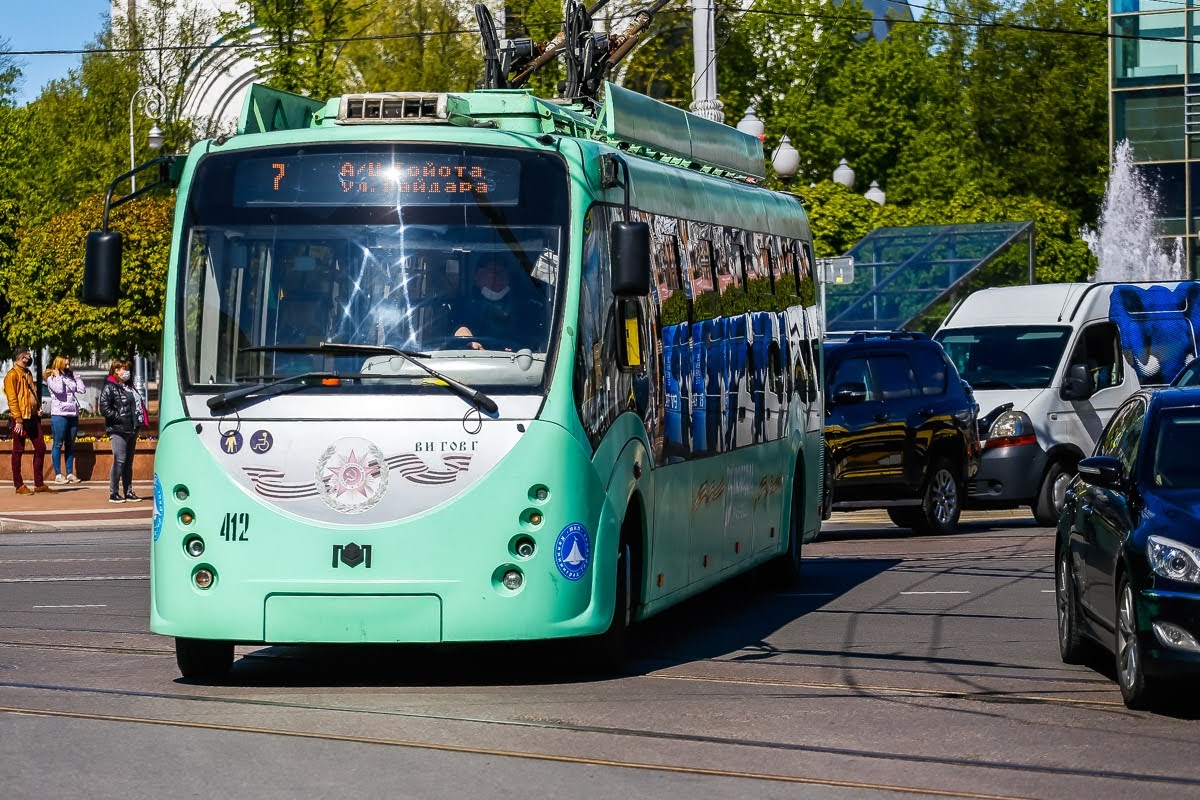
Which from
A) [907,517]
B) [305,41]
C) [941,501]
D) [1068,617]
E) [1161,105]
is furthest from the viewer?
[1161,105]

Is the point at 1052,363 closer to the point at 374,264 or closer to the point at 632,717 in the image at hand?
the point at 374,264

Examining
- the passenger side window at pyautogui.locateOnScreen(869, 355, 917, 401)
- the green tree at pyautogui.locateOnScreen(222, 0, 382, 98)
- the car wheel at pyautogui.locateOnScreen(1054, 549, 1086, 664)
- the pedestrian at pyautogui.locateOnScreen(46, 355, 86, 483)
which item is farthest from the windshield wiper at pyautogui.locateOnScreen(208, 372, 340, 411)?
the green tree at pyautogui.locateOnScreen(222, 0, 382, 98)

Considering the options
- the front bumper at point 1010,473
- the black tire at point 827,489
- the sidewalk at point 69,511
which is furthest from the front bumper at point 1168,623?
the sidewalk at point 69,511

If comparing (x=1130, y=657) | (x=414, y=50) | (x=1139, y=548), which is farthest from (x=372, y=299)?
(x=414, y=50)

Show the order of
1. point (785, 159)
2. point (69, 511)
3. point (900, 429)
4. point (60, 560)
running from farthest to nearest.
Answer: point (785, 159)
point (69, 511)
point (900, 429)
point (60, 560)

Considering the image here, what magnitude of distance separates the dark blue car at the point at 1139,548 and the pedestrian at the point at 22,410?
60.2 ft

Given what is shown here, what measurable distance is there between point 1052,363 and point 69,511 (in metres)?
11.2

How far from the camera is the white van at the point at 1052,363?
22516 millimetres

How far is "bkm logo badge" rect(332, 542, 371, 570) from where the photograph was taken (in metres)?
10.1

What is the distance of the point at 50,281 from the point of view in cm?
5138

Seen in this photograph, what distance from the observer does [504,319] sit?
34.0ft

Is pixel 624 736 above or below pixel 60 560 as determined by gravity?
above

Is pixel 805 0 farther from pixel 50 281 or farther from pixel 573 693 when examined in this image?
pixel 573 693

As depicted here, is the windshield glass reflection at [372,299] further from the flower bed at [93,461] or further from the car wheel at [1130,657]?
the flower bed at [93,461]
